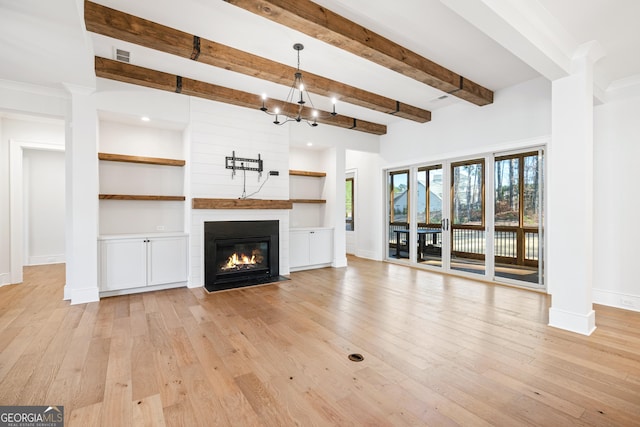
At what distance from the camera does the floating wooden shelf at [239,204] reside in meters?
4.70

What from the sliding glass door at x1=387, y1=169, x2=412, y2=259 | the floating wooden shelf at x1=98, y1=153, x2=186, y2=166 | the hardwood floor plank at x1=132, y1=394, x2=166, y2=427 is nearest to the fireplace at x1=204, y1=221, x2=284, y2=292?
the floating wooden shelf at x1=98, y1=153, x2=186, y2=166

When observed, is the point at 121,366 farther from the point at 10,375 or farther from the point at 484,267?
the point at 484,267

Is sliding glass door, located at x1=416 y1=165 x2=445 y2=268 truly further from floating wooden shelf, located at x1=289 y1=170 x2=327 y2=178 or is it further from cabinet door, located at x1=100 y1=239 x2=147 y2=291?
cabinet door, located at x1=100 y1=239 x2=147 y2=291

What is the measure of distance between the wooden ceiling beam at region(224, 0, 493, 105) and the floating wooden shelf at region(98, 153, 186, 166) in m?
3.17

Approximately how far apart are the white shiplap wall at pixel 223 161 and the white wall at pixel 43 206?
412 cm

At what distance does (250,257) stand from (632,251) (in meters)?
5.58

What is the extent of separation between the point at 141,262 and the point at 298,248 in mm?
2786

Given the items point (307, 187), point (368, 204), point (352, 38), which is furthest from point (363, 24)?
point (368, 204)

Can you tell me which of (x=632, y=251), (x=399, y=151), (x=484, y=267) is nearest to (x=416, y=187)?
(x=399, y=151)

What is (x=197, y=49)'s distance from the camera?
3.28m

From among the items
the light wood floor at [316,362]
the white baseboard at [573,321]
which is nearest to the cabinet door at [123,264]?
the light wood floor at [316,362]

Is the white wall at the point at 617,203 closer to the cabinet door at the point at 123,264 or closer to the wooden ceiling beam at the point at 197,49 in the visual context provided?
the wooden ceiling beam at the point at 197,49

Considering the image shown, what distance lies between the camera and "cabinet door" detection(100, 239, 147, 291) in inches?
166

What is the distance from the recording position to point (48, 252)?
6520mm
